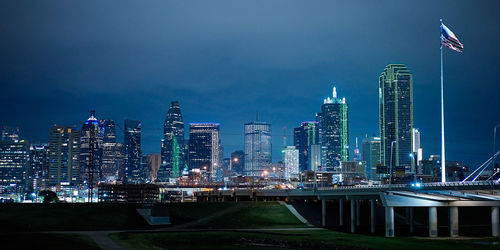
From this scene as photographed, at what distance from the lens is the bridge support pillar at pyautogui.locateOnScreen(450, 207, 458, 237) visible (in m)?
76.4

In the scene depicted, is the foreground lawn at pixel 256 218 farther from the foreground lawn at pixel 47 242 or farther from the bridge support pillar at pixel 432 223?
the foreground lawn at pixel 47 242

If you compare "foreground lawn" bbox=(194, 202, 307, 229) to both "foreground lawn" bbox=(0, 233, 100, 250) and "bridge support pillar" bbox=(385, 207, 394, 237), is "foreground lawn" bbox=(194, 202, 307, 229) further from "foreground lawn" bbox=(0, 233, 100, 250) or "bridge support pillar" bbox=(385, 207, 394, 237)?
"foreground lawn" bbox=(0, 233, 100, 250)

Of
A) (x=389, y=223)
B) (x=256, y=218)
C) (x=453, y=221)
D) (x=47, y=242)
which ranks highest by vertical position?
(x=47, y=242)

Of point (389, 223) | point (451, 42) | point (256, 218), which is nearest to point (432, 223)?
point (389, 223)

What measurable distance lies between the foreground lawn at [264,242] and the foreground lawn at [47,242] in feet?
11.7

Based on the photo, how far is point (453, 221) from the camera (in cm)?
7719

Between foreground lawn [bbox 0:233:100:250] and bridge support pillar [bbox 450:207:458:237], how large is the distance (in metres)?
46.2

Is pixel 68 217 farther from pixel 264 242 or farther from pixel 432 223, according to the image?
pixel 432 223

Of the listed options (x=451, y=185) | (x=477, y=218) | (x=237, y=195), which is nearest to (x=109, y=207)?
(x=237, y=195)

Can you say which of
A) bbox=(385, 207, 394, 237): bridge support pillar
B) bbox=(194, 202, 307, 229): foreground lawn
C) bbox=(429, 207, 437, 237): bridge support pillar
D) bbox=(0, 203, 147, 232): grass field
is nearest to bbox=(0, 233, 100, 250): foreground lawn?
bbox=(0, 203, 147, 232): grass field

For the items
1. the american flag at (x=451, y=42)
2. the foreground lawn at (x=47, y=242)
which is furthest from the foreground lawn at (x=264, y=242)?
the american flag at (x=451, y=42)

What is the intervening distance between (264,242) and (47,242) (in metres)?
22.2

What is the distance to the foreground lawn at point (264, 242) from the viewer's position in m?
59.2

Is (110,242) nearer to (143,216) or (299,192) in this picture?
(143,216)
